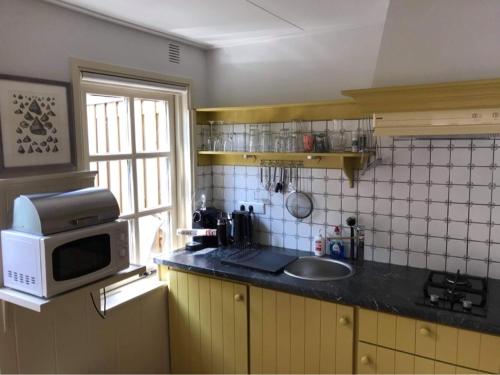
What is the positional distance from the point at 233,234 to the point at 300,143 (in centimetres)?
75

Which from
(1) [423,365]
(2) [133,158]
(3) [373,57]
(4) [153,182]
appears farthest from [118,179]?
(1) [423,365]

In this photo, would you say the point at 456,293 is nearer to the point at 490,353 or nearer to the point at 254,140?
the point at 490,353

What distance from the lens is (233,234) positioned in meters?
2.75

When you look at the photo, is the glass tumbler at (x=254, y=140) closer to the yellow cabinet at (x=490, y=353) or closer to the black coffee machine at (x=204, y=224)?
the black coffee machine at (x=204, y=224)

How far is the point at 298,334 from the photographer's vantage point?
2.12m

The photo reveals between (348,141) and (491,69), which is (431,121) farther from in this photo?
(348,141)

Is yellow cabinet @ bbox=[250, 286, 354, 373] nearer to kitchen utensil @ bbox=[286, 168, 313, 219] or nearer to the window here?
kitchen utensil @ bbox=[286, 168, 313, 219]

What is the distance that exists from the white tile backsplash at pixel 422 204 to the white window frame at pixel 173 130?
2.52 ft

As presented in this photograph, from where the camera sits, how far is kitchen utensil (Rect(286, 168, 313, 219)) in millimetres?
2600

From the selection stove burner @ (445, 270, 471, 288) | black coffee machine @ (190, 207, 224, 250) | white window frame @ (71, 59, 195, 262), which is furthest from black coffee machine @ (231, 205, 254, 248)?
stove burner @ (445, 270, 471, 288)

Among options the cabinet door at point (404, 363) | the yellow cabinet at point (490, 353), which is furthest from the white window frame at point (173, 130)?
the yellow cabinet at point (490, 353)

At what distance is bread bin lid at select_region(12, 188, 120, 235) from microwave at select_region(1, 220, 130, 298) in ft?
0.09

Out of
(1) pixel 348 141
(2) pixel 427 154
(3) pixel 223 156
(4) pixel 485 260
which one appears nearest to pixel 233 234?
(3) pixel 223 156

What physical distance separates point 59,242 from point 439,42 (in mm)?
1776
